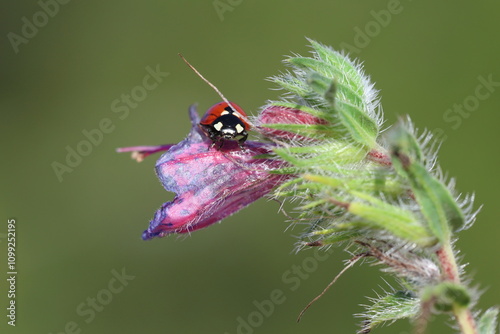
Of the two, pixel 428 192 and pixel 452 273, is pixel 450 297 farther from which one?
pixel 428 192

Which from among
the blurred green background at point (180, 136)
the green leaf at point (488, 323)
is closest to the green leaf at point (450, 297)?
the green leaf at point (488, 323)

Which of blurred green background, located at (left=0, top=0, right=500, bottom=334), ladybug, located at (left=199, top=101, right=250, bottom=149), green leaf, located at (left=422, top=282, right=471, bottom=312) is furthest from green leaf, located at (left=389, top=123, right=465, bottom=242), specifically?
blurred green background, located at (left=0, top=0, right=500, bottom=334)

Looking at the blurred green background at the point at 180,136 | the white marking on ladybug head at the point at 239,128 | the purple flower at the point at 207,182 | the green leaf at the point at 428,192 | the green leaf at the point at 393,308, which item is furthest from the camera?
the blurred green background at the point at 180,136

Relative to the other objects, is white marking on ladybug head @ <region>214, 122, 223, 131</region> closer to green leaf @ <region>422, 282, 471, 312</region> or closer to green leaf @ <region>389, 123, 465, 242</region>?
green leaf @ <region>389, 123, 465, 242</region>

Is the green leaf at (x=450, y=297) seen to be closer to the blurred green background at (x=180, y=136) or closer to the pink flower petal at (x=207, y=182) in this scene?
the pink flower petal at (x=207, y=182)

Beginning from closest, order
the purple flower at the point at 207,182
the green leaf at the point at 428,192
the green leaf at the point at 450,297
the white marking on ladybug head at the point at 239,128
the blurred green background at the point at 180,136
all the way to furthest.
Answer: the green leaf at the point at 450,297
the green leaf at the point at 428,192
the purple flower at the point at 207,182
the white marking on ladybug head at the point at 239,128
the blurred green background at the point at 180,136

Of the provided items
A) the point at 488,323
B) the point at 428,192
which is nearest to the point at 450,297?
the point at 488,323
